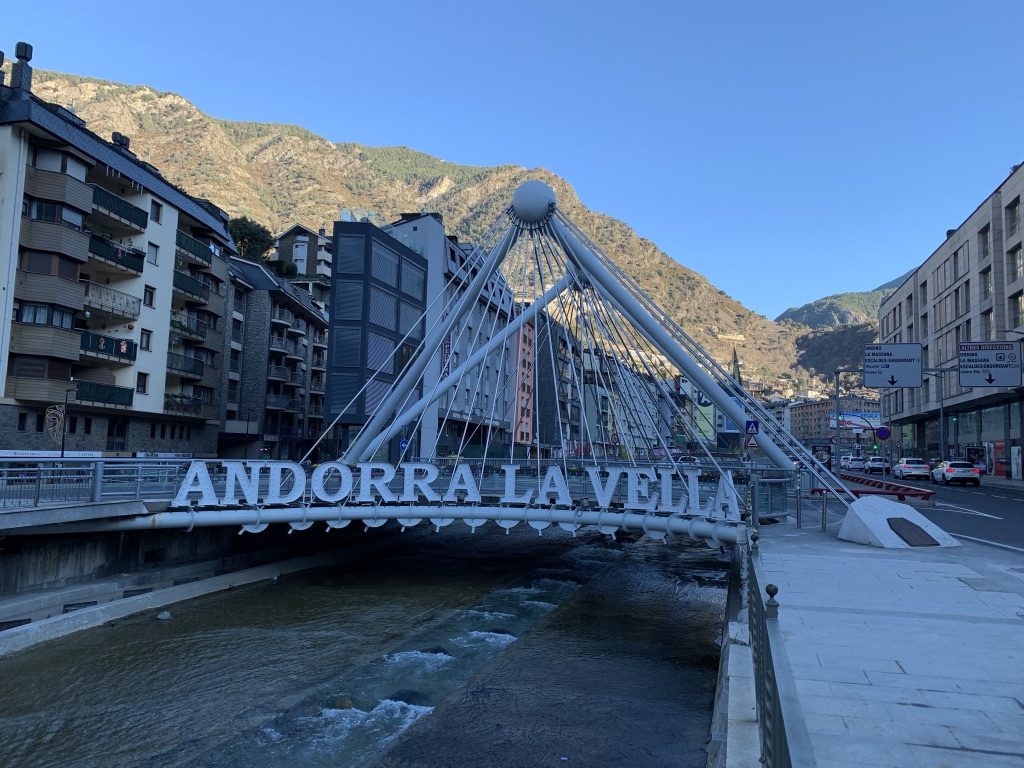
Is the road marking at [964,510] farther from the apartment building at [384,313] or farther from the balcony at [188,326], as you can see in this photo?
the balcony at [188,326]

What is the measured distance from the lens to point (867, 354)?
3978cm

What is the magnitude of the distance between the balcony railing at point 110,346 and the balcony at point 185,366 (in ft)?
13.5

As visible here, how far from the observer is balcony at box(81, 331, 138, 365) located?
123 feet

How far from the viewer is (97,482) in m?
21.3

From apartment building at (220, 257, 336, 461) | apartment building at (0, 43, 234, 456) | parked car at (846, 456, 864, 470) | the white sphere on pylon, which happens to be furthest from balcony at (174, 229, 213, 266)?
parked car at (846, 456, 864, 470)

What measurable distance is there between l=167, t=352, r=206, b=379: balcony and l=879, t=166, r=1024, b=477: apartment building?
151 ft

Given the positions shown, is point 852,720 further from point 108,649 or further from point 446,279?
point 446,279

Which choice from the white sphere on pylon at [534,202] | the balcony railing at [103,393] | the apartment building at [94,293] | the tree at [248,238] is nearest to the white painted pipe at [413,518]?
the white sphere on pylon at [534,202]

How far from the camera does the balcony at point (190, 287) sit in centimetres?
4606

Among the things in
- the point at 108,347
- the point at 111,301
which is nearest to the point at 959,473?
the point at 108,347

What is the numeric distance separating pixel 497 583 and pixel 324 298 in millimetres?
54713

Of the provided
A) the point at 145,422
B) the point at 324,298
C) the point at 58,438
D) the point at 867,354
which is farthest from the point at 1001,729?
the point at 324,298

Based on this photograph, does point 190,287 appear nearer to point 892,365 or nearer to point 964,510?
point 892,365

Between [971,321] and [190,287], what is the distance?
6182cm
